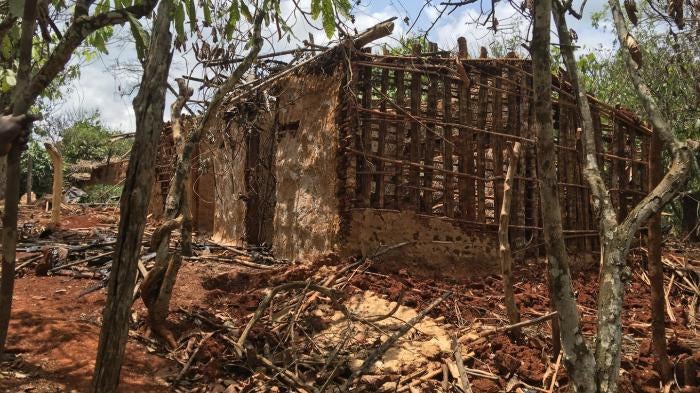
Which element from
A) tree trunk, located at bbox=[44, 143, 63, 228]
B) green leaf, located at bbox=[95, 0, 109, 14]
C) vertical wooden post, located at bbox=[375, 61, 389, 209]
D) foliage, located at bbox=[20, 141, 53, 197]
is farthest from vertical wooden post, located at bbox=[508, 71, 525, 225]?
foliage, located at bbox=[20, 141, 53, 197]

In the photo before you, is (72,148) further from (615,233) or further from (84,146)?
(615,233)

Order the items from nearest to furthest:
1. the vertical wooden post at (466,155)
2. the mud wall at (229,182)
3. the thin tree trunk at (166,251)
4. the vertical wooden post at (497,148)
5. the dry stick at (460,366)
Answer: the dry stick at (460,366) → the thin tree trunk at (166,251) → the vertical wooden post at (466,155) → the vertical wooden post at (497,148) → the mud wall at (229,182)

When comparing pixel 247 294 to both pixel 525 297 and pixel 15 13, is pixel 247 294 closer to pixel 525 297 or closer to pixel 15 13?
pixel 525 297

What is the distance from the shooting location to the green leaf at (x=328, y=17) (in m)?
3.90

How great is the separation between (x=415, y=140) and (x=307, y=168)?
1.43 m

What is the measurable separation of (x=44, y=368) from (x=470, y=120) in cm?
510

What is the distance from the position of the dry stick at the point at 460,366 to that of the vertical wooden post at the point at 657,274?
4.82ft

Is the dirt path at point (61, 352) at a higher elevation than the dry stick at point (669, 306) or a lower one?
lower

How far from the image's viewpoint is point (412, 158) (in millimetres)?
6691

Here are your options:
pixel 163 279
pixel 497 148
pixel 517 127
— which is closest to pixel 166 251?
pixel 163 279

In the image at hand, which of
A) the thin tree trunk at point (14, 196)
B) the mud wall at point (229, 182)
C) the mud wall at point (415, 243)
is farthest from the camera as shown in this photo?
the mud wall at point (229, 182)

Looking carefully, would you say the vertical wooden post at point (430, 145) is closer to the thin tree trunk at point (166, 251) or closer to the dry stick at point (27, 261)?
the thin tree trunk at point (166, 251)

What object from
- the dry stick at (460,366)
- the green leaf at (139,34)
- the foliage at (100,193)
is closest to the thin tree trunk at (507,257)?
the dry stick at (460,366)

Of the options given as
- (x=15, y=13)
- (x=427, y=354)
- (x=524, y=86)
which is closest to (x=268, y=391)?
(x=427, y=354)
